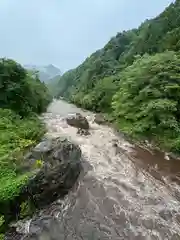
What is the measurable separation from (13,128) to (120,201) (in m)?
11.1

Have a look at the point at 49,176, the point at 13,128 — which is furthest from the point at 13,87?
the point at 49,176

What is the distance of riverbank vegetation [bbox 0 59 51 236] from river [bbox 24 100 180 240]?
201 cm

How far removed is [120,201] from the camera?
12570 mm

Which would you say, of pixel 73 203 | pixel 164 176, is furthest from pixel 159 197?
pixel 73 203

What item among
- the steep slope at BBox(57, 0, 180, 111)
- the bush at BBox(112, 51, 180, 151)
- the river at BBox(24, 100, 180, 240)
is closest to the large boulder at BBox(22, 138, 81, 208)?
the river at BBox(24, 100, 180, 240)

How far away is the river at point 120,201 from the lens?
10477 mm

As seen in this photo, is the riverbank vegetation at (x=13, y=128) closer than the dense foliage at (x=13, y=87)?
Yes

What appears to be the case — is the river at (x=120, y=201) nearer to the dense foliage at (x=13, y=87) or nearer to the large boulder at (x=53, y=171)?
the large boulder at (x=53, y=171)

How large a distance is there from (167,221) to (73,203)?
398cm

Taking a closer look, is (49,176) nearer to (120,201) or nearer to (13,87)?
(120,201)

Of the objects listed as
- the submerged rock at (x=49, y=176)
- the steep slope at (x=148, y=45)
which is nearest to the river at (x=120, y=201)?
the submerged rock at (x=49, y=176)

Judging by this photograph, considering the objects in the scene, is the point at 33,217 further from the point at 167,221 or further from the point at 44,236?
the point at 167,221

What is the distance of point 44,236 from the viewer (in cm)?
994

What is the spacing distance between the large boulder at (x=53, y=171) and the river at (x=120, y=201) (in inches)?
18.7
